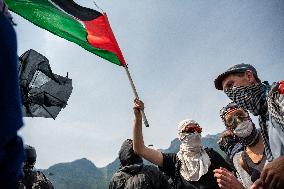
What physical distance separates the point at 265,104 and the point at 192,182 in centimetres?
194

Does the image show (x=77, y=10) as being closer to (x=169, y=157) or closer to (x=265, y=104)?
(x=169, y=157)

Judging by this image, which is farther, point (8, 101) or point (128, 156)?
point (128, 156)

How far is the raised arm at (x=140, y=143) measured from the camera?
16.0 ft

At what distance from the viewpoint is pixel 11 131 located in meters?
1.18

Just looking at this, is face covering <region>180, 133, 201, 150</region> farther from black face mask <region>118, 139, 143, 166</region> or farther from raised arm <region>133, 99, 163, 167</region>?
black face mask <region>118, 139, 143, 166</region>

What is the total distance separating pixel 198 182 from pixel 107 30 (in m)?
2.72

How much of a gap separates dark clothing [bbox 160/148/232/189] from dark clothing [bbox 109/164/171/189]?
4.15ft

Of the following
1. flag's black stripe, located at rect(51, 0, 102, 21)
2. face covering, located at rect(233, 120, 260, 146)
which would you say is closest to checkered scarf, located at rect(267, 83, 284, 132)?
face covering, located at rect(233, 120, 260, 146)

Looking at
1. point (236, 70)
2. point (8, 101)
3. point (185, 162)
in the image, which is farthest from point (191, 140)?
point (8, 101)

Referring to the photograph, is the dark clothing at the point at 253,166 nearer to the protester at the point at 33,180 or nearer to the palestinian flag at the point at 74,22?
the palestinian flag at the point at 74,22

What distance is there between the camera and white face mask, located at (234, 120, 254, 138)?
510 centimetres

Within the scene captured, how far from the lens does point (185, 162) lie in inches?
200

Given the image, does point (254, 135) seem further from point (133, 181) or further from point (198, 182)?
point (133, 181)

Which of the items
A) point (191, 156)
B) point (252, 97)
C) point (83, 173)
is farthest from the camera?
point (83, 173)
